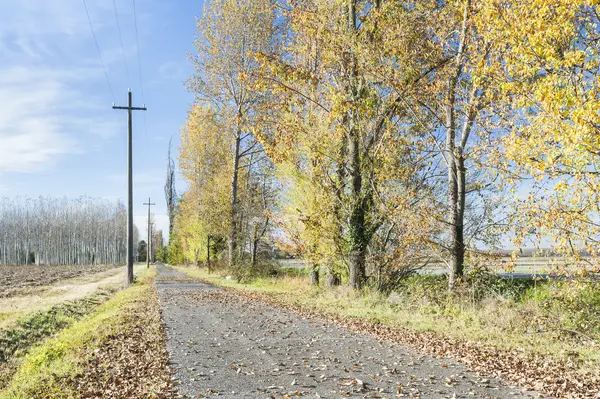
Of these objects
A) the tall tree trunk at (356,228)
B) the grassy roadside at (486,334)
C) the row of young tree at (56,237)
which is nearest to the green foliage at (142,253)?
the row of young tree at (56,237)

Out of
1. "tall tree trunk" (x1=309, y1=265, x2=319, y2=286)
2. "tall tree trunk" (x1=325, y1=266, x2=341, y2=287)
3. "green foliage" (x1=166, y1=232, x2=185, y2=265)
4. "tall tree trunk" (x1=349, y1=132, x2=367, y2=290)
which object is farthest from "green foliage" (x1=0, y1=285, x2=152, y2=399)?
"green foliage" (x1=166, y1=232, x2=185, y2=265)

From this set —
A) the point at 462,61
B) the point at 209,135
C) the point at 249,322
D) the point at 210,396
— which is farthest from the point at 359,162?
the point at 209,135

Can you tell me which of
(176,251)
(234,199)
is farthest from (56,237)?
(234,199)

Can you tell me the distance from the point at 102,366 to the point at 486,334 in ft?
24.4

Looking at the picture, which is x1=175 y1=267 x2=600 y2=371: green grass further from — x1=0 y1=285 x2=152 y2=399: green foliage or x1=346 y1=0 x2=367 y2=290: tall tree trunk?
x1=0 y1=285 x2=152 y2=399: green foliage

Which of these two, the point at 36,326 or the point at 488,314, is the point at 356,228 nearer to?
the point at 488,314

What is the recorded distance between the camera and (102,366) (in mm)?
8156

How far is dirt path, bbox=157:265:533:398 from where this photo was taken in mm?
6480

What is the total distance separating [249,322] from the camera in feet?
40.8

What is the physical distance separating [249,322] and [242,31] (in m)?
22.6

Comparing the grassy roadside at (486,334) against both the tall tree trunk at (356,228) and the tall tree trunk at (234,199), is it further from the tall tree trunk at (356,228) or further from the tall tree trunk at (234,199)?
the tall tree trunk at (234,199)

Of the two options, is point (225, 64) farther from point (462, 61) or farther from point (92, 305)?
point (462, 61)

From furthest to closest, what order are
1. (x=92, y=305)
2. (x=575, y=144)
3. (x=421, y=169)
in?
(x=92, y=305), (x=421, y=169), (x=575, y=144)

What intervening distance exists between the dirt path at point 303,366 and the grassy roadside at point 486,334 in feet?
1.91
